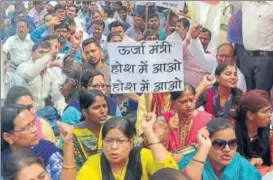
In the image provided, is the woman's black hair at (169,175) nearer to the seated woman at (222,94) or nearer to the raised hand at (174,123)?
the raised hand at (174,123)

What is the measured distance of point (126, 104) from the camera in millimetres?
5105

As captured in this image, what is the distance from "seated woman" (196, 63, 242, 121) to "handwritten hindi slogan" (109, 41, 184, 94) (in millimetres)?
738

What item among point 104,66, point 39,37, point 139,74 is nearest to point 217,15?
point 104,66

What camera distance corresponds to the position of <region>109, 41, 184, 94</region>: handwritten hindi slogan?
3834 millimetres

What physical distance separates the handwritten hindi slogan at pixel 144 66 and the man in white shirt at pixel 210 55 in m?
1.43

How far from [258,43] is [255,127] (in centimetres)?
125

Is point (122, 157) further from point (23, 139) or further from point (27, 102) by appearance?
point (27, 102)

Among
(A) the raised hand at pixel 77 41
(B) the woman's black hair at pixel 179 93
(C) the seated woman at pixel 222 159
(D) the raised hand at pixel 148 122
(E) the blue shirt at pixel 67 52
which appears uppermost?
(A) the raised hand at pixel 77 41

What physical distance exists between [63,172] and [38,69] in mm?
2148

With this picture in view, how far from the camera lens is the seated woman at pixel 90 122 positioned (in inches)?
154

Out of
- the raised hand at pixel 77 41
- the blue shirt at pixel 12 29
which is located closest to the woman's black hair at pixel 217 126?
the raised hand at pixel 77 41

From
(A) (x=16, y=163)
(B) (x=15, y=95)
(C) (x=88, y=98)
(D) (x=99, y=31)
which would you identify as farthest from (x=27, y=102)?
(D) (x=99, y=31)

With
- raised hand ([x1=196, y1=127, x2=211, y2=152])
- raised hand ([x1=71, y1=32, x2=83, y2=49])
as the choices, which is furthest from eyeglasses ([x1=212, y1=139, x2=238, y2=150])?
raised hand ([x1=71, y1=32, x2=83, y2=49])

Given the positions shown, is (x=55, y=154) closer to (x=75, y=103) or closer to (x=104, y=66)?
(x=75, y=103)
